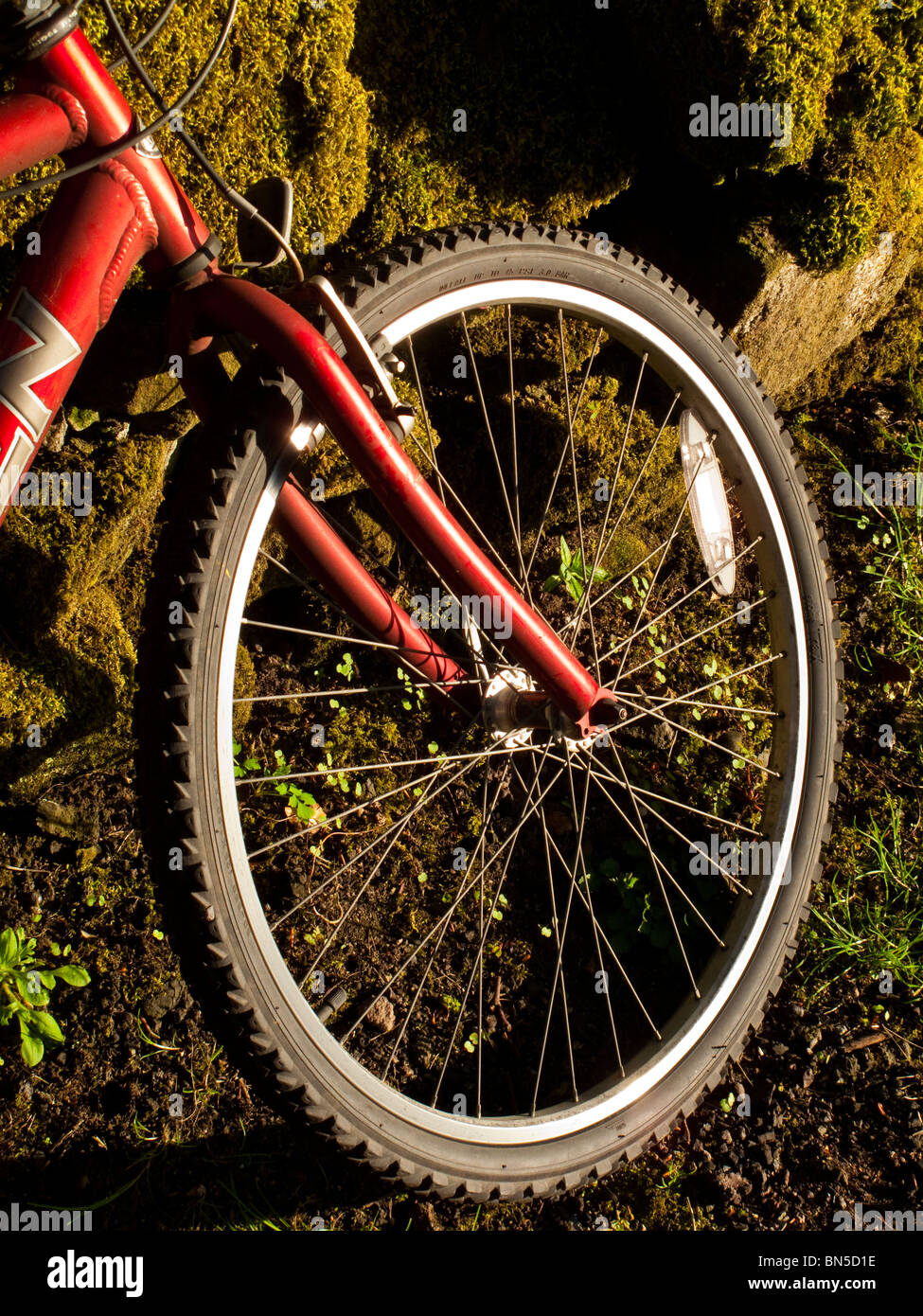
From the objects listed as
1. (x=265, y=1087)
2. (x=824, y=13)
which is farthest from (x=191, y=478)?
(x=824, y=13)

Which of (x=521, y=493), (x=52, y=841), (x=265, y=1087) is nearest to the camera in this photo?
(x=265, y=1087)

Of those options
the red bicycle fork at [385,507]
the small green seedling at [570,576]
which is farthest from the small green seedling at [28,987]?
the small green seedling at [570,576]

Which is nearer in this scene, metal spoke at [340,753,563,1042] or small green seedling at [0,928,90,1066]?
metal spoke at [340,753,563,1042]

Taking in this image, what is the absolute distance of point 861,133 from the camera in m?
2.07

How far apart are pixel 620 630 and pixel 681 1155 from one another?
3.92 feet

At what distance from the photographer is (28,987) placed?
187cm

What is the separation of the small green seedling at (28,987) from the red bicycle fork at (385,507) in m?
0.93

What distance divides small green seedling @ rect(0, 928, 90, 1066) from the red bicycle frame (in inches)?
39.9

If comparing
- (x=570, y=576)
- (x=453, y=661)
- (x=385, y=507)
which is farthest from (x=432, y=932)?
(x=570, y=576)

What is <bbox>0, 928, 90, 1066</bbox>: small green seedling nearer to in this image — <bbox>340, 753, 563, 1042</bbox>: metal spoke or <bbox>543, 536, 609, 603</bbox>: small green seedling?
<bbox>340, 753, 563, 1042</bbox>: metal spoke

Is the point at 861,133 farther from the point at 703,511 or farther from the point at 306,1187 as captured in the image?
the point at 306,1187

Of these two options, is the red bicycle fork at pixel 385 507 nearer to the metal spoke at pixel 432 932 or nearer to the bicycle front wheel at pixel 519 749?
the bicycle front wheel at pixel 519 749

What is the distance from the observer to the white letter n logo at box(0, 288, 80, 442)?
1194 mm

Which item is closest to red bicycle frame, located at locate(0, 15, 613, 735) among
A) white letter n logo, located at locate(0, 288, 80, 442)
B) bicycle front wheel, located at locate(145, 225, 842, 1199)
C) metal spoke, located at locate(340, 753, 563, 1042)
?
white letter n logo, located at locate(0, 288, 80, 442)
